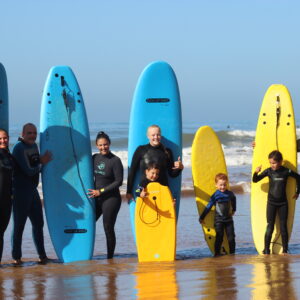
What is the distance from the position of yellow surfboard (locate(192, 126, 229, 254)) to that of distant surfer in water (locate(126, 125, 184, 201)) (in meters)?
0.52

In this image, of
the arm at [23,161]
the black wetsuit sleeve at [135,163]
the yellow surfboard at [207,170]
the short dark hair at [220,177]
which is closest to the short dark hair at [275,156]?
the short dark hair at [220,177]

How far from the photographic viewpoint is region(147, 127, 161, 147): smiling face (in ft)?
24.0

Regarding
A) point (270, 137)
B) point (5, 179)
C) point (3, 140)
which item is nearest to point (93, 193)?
point (5, 179)

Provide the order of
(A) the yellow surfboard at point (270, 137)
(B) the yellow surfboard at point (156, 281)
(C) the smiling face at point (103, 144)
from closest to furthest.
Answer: (B) the yellow surfboard at point (156, 281)
(C) the smiling face at point (103, 144)
(A) the yellow surfboard at point (270, 137)

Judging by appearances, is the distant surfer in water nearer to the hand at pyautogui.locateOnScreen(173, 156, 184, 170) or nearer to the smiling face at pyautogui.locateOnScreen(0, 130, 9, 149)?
the hand at pyautogui.locateOnScreen(173, 156, 184, 170)

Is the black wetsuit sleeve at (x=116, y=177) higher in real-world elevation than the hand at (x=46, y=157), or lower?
lower

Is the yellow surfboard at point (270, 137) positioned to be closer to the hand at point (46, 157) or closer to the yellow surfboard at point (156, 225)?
the yellow surfboard at point (156, 225)

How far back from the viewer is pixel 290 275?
5941 millimetres

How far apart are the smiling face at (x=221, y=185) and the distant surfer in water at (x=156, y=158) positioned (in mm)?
437

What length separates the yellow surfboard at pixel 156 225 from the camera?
24.0 ft

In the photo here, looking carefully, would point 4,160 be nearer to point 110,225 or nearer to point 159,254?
point 110,225

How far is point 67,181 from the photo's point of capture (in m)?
7.71

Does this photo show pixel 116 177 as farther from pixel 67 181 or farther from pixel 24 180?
pixel 24 180

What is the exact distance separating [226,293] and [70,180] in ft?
9.34
